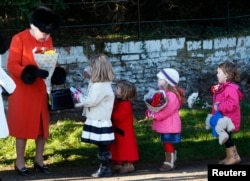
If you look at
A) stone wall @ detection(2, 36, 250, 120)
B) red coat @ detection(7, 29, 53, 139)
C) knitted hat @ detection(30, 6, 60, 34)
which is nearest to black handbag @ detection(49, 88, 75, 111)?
red coat @ detection(7, 29, 53, 139)

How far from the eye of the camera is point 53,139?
7.92 metres

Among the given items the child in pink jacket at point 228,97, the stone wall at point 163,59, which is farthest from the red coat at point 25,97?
the stone wall at point 163,59

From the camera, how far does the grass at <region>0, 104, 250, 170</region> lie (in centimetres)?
722

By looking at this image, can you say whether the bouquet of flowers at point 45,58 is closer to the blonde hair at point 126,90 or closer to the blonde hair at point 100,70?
the blonde hair at point 100,70

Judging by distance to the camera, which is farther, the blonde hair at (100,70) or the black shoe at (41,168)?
the black shoe at (41,168)

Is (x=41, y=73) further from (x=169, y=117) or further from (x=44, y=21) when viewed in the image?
(x=169, y=117)

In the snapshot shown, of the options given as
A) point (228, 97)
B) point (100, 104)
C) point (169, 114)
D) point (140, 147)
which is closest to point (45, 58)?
point (100, 104)

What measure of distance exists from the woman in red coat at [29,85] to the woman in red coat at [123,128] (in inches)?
28.8

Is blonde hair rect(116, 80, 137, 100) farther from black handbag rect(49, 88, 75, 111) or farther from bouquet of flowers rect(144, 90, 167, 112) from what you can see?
black handbag rect(49, 88, 75, 111)

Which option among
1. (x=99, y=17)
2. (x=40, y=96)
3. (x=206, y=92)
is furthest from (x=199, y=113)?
(x=40, y=96)

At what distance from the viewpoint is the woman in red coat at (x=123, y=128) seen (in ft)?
22.0

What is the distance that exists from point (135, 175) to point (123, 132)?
1.52 feet

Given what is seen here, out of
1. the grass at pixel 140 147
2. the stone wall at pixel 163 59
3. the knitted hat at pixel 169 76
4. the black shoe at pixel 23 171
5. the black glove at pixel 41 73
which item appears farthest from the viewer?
the stone wall at pixel 163 59

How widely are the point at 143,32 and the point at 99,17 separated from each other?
82 centimetres
